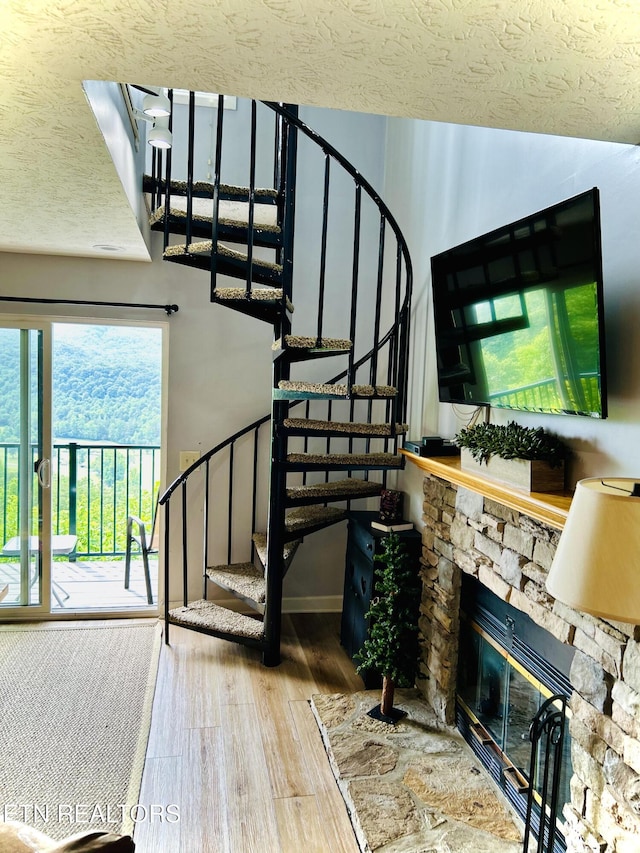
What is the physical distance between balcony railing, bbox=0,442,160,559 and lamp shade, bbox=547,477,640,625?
4090 mm

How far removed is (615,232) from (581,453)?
2.22ft

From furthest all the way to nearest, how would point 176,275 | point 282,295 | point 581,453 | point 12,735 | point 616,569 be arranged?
point 176,275 < point 282,295 < point 12,735 < point 581,453 < point 616,569

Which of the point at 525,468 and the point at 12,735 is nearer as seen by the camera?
the point at 525,468

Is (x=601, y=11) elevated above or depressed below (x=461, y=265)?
above

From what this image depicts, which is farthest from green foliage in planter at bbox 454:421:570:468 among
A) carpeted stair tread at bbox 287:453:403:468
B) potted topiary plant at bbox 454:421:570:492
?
carpeted stair tread at bbox 287:453:403:468

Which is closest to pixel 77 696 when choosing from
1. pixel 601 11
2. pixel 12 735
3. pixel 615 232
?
pixel 12 735

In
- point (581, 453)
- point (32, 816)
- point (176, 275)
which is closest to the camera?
point (581, 453)

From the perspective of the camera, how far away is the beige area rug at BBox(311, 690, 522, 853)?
2.00 m

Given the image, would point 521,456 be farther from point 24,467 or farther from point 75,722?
point 24,467

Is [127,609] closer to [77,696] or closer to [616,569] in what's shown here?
[77,696]

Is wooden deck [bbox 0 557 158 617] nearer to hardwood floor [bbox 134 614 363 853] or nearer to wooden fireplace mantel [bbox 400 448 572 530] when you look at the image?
hardwood floor [bbox 134 614 363 853]

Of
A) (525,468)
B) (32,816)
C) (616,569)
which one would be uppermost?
(525,468)

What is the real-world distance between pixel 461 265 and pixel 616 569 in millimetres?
1424

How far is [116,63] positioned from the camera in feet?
4.16
